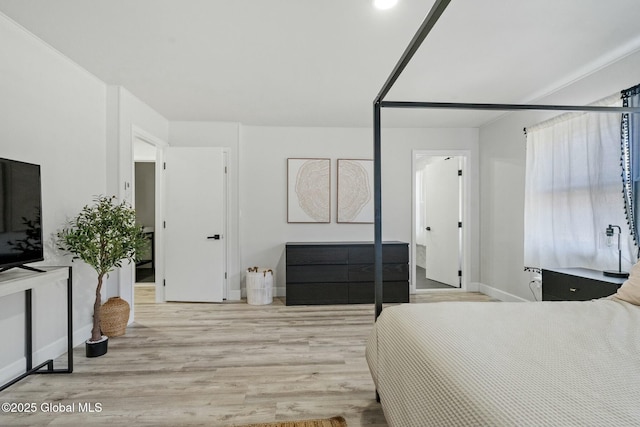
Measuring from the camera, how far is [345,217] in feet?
15.8

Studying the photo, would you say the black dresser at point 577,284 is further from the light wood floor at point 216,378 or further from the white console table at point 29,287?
the white console table at point 29,287

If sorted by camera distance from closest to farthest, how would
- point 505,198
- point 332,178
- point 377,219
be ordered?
point 377,219
point 505,198
point 332,178

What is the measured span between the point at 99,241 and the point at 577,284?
395 centimetres

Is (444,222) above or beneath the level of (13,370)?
above

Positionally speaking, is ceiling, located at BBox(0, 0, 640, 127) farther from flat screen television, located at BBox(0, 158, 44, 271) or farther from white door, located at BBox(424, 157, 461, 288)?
white door, located at BBox(424, 157, 461, 288)

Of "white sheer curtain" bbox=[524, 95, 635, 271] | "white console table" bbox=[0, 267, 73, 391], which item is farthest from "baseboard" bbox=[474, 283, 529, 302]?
"white console table" bbox=[0, 267, 73, 391]

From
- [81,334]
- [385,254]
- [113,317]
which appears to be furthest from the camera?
[385,254]

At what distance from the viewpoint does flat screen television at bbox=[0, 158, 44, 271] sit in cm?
199

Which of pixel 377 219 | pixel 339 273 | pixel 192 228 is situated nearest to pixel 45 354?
pixel 192 228

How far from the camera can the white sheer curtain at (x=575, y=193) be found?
2785mm

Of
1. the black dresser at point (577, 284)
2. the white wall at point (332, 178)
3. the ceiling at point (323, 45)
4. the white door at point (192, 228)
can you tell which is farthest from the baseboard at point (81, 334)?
the black dresser at point (577, 284)

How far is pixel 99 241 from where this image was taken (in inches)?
107

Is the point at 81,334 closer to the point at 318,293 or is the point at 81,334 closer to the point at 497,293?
the point at 318,293

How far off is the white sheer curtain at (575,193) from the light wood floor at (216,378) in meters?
2.13
